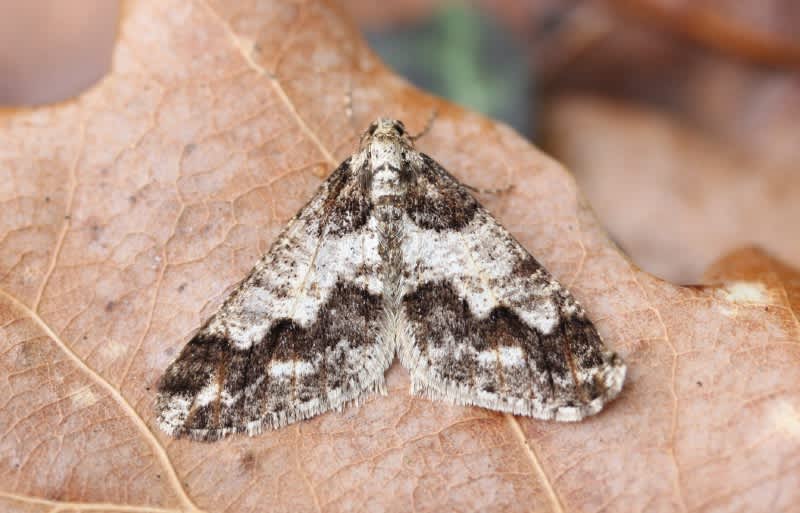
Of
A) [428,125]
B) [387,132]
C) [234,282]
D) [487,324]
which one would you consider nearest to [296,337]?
[234,282]

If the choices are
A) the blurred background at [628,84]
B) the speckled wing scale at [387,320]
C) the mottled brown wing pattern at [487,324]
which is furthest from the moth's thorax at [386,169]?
the blurred background at [628,84]

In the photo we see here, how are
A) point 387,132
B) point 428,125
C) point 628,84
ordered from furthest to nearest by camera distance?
1. point 628,84
2. point 428,125
3. point 387,132

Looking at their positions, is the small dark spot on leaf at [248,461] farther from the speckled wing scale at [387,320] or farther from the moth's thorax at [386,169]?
the moth's thorax at [386,169]

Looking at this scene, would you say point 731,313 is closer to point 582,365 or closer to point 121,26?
point 582,365

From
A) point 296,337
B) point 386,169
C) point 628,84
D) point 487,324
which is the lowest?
point 628,84

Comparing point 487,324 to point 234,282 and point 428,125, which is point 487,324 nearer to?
point 428,125

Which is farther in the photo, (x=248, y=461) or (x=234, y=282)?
(x=234, y=282)

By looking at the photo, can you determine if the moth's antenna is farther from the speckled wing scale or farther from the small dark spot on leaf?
the small dark spot on leaf

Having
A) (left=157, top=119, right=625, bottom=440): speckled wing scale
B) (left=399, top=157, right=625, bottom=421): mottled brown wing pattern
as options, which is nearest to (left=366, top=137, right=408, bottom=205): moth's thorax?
(left=157, top=119, right=625, bottom=440): speckled wing scale
